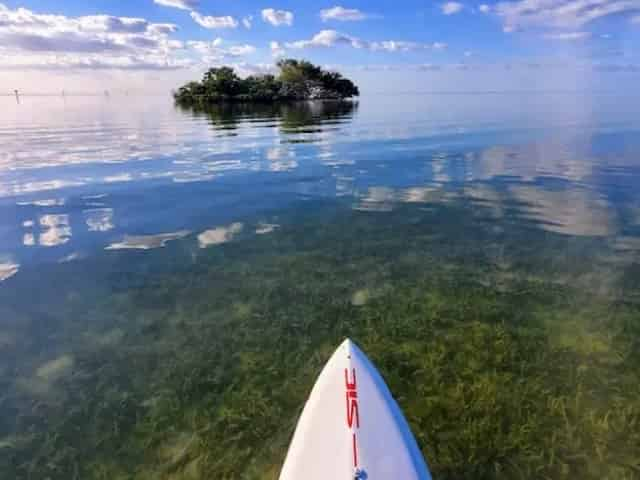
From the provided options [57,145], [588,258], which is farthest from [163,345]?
[57,145]

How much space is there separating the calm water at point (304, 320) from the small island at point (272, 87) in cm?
11847

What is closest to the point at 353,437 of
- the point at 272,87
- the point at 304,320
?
the point at 304,320

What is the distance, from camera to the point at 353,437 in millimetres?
4414

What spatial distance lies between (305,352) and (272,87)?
138683 millimetres

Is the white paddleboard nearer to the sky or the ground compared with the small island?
nearer to the ground

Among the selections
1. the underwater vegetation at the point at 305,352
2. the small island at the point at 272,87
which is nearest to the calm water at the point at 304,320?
the underwater vegetation at the point at 305,352

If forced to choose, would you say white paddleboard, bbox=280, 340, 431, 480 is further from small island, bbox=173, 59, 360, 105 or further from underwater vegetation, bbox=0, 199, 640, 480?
small island, bbox=173, 59, 360, 105

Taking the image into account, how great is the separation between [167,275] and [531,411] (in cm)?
853

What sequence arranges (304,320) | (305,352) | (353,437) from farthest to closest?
(304,320) → (305,352) → (353,437)

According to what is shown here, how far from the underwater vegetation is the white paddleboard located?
1012mm

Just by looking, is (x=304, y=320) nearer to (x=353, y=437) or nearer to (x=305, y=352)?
(x=305, y=352)

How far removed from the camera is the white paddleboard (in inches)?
165

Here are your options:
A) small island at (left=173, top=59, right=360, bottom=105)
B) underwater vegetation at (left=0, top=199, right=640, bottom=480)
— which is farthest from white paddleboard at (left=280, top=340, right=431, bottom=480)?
small island at (left=173, top=59, right=360, bottom=105)

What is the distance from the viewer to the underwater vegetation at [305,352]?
552 centimetres
